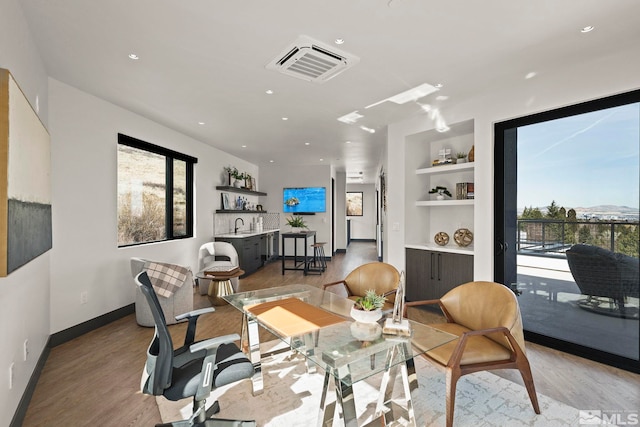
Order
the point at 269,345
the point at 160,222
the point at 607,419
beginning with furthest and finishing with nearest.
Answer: the point at 160,222
the point at 269,345
the point at 607,419

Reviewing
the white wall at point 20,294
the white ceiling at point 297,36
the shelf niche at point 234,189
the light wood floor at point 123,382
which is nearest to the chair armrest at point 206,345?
the light wood floor at point 123,382

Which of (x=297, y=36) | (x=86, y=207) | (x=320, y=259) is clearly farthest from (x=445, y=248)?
(x=86, y=207)

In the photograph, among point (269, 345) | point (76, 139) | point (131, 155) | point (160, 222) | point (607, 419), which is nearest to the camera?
point (607, 419)

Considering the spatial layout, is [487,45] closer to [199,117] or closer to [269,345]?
[269,345]

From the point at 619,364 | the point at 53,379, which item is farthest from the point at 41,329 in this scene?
the point at 619,364

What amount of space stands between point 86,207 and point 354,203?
1159 cm

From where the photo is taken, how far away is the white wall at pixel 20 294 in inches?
68.8

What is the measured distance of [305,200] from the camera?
345 inches

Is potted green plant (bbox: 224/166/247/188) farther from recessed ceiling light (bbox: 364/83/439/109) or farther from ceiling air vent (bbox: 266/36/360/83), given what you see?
ceiling air vent (bbox: 266/36/360/83)

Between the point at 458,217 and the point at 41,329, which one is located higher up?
the point at 458,217

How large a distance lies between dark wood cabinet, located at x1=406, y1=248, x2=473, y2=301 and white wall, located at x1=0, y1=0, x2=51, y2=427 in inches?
160

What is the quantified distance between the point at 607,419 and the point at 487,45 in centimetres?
277

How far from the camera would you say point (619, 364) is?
8.58ft

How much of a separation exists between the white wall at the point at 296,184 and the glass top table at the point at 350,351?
646cm
